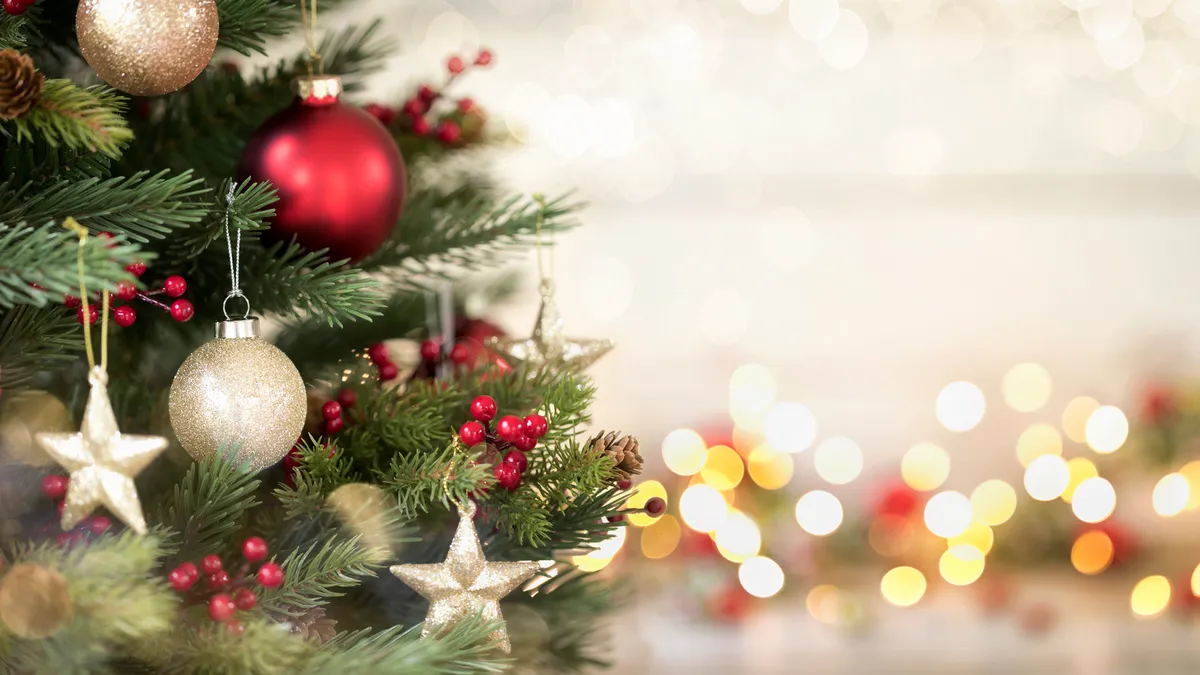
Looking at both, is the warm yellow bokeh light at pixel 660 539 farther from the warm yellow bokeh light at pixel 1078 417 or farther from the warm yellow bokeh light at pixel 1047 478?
the warm yellow bokeh light at pixel 1078 417

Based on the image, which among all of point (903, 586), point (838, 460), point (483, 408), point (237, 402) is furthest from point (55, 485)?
point (838, 460)

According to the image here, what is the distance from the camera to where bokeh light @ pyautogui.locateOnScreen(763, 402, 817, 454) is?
1438 mm

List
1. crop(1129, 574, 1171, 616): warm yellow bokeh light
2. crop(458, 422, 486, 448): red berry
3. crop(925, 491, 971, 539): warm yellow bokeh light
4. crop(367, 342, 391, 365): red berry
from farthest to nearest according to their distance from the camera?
1. crop(925, 491, 971, 539): warm yellow bokeh light
2. crop(1129, 574, 1171, 616): warm yellow bokeh light
3. crop(367, 342, 391, 365): red berry
4. crop(458, 422, 486, 448): red berry

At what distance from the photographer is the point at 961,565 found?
127 cm

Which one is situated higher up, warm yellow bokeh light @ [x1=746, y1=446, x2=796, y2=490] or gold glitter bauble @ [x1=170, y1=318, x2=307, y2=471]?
gold glitter bauble @ [x1=170, y1=318, x2=307, y2=471]

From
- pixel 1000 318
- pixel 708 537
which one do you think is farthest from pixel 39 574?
pixel 1000 318

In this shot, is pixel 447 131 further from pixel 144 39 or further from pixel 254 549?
pixel 254 549

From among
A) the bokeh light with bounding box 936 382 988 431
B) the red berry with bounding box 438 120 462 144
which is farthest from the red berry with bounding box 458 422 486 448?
the bokeh light with bounding box 936 382 988 431

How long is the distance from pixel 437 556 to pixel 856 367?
3.50 feet

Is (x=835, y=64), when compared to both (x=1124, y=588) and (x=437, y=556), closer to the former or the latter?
(x=1124, y=588)

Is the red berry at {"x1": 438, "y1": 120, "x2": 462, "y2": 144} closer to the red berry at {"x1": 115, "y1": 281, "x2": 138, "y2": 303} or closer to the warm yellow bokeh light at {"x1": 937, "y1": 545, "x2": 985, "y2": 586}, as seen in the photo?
the red berry at {"x1": 115, "y1": 281, "x2": 138, "y2": 303}

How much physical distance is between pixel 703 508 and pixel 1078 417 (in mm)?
575

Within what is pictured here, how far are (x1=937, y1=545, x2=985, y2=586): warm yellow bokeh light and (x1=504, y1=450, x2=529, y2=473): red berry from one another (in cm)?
98

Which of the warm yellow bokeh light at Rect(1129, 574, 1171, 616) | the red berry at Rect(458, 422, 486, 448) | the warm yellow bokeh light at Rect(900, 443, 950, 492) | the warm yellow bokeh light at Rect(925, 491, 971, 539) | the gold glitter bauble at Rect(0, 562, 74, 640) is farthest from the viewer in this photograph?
the warm yellow bokeh light at Rect(900, 443, 950, 492)
